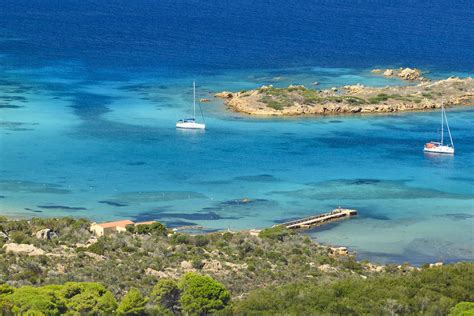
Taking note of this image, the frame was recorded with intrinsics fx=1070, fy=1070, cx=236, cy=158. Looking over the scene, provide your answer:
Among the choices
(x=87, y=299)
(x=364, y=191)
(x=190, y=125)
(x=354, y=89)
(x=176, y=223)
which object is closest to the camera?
(x=87, y=299)

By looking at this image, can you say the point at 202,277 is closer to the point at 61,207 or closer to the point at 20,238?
the point at 20,238

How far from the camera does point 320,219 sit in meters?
51.3

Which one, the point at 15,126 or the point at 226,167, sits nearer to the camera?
the point at 226,167

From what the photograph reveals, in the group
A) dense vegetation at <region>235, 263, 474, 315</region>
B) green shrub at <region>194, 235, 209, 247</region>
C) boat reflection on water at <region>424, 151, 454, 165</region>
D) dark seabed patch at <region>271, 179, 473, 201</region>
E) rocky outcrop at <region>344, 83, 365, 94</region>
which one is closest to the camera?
dense vegetation at <region>235, 263, 474, 315</region>

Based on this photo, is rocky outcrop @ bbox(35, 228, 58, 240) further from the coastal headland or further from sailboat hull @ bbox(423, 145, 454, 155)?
the coastal headland

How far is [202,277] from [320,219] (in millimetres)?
19820

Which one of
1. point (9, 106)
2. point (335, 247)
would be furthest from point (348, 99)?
point (335, 247)

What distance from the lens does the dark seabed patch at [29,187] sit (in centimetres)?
5570

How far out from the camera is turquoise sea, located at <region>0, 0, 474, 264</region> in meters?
52.3

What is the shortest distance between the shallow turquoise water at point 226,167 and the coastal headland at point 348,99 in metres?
1.71

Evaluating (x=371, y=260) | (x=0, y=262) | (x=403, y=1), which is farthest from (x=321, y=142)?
(x=403, y=1)

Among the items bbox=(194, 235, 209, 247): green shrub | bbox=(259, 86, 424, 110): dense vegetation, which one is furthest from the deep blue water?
bbox=(194, 235, 209, 247): green shrub

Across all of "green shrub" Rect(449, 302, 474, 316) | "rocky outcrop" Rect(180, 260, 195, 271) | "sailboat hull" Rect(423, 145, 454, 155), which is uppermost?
"sailboat hull" Rect(423, 145, 454, 155)

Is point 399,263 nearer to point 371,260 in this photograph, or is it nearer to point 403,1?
point 371,260
